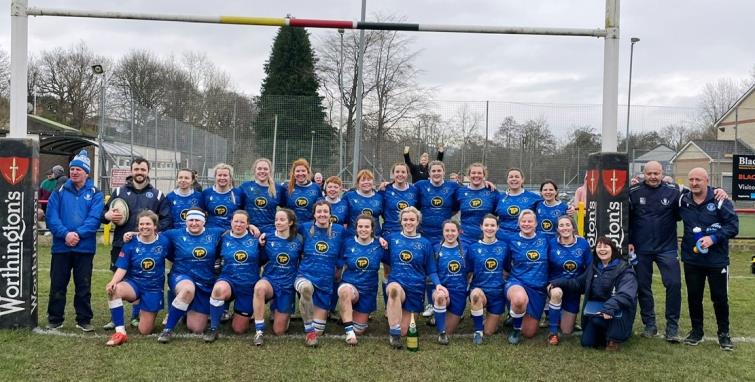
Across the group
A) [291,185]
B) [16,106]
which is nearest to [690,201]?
[291,185]

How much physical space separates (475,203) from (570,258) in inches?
46.1

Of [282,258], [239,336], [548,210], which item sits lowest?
[239,336]

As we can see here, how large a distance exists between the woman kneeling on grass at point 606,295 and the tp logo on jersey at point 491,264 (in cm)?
54

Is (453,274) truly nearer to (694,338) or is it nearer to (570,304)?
(570,304)

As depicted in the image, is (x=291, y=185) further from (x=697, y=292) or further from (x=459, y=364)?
(x=697, y=292)

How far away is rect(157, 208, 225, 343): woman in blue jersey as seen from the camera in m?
5.35

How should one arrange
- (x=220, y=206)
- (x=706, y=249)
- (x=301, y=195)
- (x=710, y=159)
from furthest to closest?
(x=710, y=159), (x=301, y=195), (x=220, y=206), (x=706, y=249)

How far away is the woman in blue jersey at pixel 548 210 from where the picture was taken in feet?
20.4

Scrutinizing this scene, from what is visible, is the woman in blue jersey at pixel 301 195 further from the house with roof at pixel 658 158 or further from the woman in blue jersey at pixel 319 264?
the house with roof at pixel 658 158

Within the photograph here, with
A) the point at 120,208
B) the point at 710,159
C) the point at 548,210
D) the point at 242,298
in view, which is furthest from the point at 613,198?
the point at 710,159

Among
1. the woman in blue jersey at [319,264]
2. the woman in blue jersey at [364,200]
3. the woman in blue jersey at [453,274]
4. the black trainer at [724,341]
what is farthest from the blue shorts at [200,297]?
the black trainer at [724,341]

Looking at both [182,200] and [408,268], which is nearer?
[408,268]

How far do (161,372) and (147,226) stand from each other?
1454 millimetres

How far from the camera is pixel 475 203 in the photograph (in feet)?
20.3
